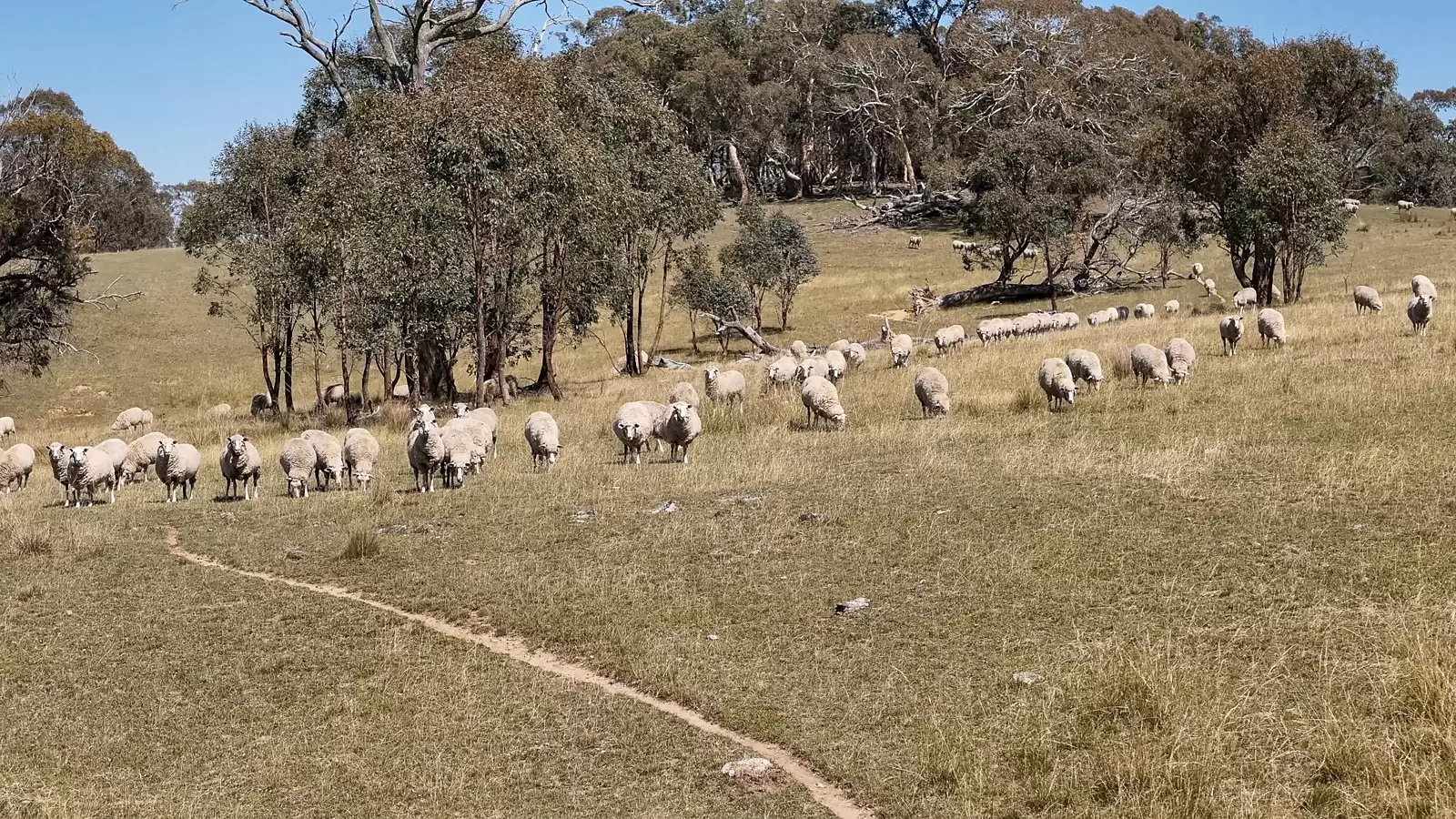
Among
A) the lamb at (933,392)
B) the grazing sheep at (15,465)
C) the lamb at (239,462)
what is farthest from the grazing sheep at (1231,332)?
the grazing sheep at (15,465)

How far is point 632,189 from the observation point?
35.6 metres

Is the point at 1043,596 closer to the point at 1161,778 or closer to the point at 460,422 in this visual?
the point at 1161,778

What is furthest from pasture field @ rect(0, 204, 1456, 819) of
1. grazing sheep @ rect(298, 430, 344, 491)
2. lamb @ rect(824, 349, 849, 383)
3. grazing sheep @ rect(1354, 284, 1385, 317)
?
grazing sheep @ rect(1354, 284, 1385, 317)

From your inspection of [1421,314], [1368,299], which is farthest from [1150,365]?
[1368,299]

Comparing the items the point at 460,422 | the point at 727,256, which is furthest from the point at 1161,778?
the point at 727,256

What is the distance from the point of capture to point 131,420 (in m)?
38.1

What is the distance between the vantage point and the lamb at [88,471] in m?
19.7

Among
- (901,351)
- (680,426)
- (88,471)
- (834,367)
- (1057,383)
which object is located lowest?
(88,471)

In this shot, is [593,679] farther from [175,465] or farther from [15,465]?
[15,465]

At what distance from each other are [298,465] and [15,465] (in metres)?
8.59

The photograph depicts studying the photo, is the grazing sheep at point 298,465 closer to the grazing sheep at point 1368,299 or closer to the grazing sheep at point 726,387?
the grazing sheep at point 726,387

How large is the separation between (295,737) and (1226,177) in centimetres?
4056

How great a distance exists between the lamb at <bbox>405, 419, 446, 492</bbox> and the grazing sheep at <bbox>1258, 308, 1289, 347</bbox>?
62.6 feet

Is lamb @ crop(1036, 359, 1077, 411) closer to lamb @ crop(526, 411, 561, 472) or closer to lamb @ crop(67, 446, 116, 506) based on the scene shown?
lamb @ crop(526, 411, 561, 472)
